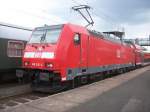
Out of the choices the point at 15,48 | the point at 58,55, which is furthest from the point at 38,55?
the point at 15,48

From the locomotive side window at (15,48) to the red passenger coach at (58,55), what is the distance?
60.8 inches

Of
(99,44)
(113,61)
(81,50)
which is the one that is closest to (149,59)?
(113,61)

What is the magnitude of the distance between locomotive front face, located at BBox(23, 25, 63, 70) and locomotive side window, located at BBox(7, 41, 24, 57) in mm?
1588

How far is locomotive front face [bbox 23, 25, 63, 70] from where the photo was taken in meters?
11.3

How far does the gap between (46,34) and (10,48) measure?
265 cm

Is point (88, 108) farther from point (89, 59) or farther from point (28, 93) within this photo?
point (89, 59)

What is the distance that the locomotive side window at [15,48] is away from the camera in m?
13.7

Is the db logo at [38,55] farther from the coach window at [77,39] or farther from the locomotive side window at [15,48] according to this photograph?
the locomotive side window at [15,48]

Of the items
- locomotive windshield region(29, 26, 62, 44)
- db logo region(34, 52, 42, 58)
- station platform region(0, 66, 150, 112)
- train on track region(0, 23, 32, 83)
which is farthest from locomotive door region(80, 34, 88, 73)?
train on track region(0, 23, 32, 83)

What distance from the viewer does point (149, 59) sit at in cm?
5112

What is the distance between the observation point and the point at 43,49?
38.9 ft

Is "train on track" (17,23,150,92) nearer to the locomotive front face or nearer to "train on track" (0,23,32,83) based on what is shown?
the locomotive front face

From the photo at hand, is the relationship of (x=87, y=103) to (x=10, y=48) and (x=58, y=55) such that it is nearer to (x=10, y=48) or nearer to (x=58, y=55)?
(x=58, y=55)

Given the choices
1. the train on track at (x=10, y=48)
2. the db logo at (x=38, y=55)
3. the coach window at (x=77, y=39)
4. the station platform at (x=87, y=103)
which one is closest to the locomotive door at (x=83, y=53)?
the coach window at (x=77, y=39)
